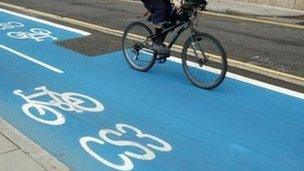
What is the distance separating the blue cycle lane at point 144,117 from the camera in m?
4.76

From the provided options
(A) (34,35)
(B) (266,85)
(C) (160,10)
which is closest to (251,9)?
(A) (34,35)

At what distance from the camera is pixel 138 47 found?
7.55 metres

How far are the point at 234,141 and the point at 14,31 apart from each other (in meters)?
7.06

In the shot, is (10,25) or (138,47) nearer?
(138,47)

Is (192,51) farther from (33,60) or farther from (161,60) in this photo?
(33,60)

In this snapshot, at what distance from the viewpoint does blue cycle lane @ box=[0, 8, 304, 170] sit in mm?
4762

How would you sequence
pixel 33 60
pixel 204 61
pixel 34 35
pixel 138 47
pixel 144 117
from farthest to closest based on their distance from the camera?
pixel 34 35
pixel 33 60
pixel 138 47
pixel 204 61
pixel 144 117

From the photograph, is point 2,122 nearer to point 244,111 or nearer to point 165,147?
point 165,147

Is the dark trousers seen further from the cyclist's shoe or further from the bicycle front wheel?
the bicycle front wheel

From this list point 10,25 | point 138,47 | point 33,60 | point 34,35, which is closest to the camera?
point 138,47

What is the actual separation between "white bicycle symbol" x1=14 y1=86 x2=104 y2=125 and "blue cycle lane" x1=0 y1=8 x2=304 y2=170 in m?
0.01

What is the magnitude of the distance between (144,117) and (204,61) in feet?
4.79

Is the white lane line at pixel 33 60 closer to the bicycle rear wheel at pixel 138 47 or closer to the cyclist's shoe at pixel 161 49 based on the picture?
the bicycle rear wheel at pixel 138 47

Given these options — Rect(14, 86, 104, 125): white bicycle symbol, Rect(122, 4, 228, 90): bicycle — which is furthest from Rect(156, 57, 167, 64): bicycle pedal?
Rect(14, 86, 104, 125): white bicycle symbol
